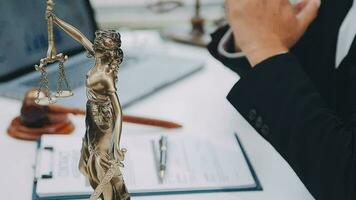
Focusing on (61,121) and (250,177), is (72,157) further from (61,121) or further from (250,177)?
(250,177)

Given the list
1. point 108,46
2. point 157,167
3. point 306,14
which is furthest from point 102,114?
point 306,14

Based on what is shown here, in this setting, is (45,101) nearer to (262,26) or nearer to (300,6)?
(262,26)

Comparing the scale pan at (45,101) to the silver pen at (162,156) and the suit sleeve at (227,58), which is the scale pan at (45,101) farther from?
the suit sleeve at (227,58)

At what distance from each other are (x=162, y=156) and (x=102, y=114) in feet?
0.97

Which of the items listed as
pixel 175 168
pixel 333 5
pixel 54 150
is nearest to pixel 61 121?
pixel 54 150

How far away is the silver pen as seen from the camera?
75 centimetres

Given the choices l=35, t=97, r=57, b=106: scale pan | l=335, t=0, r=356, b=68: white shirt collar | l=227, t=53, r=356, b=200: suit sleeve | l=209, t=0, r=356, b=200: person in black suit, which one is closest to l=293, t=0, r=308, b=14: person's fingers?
l=209, t=0, r=356, b=200: person in black suit

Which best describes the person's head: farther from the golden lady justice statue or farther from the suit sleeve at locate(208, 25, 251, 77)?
the suit sleeve at locate(208, 25, 251, 77)

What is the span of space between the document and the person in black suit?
0.27ft

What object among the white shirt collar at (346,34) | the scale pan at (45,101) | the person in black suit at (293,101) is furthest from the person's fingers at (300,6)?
the scale pan at (45,101)

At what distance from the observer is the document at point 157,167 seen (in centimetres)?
71

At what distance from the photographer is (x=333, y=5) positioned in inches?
42.7

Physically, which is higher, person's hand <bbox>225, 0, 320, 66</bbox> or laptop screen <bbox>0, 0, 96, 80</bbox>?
laptop screen <bbox>0, 0, 96, 80</bbox>

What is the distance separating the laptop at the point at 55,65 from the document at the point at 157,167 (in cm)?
19
